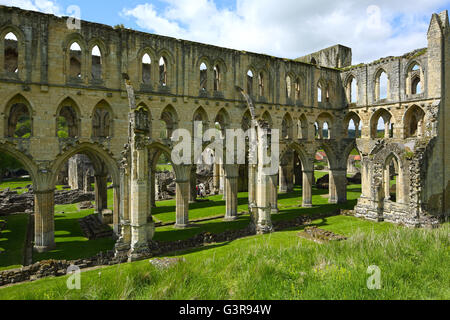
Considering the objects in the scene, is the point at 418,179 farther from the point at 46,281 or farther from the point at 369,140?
the point at 46,281

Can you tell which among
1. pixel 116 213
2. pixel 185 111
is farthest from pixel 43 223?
pixel 185 111

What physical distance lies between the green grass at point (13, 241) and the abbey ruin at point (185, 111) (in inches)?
49.8

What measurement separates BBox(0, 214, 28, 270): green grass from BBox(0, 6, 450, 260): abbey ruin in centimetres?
126

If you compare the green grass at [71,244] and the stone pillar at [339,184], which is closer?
the green grass at [71,244]

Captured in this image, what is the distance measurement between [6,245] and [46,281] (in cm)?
739

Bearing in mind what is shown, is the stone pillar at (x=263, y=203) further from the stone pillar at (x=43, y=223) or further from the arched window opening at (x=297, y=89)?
the stone pillar at (x=43, y=223)

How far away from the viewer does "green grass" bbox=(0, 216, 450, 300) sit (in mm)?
7492

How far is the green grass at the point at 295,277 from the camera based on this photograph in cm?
749

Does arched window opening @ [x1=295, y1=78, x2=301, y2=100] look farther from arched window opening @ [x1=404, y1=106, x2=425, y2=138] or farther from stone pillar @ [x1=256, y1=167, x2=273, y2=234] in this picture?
stone pillar @ [x1=256, y1=167, x2=273, y2=234]

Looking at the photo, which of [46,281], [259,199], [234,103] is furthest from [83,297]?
[234,103]

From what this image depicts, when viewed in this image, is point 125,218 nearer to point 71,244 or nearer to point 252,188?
point 71,244

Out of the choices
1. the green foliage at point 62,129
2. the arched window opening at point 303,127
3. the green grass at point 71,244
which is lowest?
the green grass at point 71,244

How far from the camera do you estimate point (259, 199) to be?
59.5ft

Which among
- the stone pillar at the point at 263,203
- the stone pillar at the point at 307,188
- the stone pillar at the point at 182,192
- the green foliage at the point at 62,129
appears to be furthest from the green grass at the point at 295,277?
the green foliage at the point at 62,129
